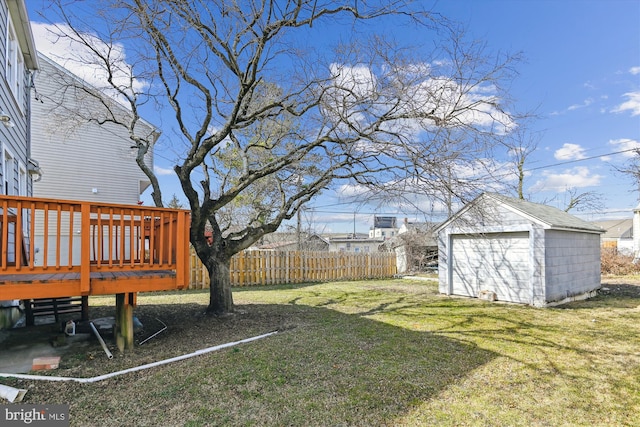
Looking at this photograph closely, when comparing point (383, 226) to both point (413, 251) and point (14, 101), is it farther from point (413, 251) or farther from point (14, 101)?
point (14, 101)

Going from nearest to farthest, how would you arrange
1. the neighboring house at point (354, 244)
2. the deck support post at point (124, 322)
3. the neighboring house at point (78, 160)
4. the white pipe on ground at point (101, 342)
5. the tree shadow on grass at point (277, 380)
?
the tree shadow on grass at point (277, 380), the white pipe on ground at point (101, 342), the deck support post at point (124, 322), the neighboring house at point (78, 160), the neighboring house at point (354, 244)

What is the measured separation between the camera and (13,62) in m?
6.51

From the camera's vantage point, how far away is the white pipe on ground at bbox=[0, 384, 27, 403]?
2.97 metres

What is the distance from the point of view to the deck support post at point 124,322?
4.37 meters

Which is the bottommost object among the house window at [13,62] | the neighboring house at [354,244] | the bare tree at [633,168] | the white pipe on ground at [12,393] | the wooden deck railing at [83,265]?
the neighboring house at [354,244]

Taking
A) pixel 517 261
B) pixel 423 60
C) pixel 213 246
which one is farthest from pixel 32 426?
pixel 517 261

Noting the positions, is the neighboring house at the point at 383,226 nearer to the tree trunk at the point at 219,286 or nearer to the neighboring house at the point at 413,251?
the neighboring house at the point at 413,251

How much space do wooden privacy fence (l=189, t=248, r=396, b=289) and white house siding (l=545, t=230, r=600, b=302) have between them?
794 centimetres

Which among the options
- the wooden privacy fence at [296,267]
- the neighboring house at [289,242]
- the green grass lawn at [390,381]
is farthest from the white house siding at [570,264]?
the neighboring house at [289,242]

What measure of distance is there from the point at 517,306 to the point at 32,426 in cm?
888

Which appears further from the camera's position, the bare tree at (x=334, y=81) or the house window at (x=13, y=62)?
the house window at (x=13, y=62)

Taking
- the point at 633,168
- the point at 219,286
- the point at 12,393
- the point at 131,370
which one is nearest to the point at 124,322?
the point at 131,370

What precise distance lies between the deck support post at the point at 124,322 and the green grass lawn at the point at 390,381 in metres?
0.93

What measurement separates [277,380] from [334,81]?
461cm
